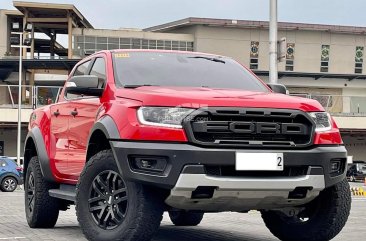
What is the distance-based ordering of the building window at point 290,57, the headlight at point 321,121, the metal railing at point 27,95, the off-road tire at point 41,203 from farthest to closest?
1. the building window at point 290,57
2. the metal railing at point 27,95
3. the off-road tire at point 41,203
4. the headlight at point 321,121

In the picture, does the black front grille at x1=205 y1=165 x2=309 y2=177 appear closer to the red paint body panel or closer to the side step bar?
the red paint body panel

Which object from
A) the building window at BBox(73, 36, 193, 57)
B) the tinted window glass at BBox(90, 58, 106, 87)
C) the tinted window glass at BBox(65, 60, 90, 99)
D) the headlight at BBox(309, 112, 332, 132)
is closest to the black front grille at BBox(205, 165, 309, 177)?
the headlight at BBox(309, 112, 332, 132)

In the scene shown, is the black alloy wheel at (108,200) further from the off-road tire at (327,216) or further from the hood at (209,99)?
the off-road tire at (327,216)

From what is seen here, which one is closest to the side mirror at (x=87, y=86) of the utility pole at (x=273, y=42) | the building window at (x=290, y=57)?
the utility pole at (x=273, y=42)

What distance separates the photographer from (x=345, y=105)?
133 feet

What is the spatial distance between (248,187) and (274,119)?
0.61 metres

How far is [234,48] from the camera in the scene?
60219mm

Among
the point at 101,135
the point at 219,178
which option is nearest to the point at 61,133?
Result: the point at 101,135

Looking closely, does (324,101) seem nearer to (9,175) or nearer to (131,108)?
(9,175)

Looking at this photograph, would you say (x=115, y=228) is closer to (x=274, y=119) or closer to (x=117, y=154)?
(x=117, y=154)

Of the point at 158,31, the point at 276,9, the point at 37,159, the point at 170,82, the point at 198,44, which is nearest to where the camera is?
the point at 170,82

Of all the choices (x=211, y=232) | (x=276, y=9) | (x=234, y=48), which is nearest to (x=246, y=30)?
(x=234, y=48)

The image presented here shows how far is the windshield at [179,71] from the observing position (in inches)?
242

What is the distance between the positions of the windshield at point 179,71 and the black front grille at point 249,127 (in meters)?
1.10
